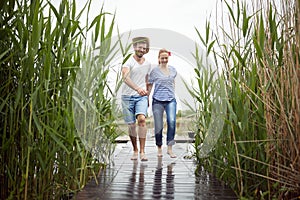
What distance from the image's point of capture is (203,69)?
9.12 ft

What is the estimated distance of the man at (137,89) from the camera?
10.7 feet

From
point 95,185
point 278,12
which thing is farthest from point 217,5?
point 95,185

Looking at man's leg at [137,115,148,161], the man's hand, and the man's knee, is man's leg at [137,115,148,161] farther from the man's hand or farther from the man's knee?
the man's hand

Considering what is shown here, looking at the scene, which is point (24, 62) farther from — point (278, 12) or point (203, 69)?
point (203, 69)

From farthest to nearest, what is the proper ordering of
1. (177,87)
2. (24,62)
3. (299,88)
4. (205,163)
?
(177,87), (205,163), (24,62), (299,88)

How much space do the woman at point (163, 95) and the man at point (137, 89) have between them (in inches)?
4.3

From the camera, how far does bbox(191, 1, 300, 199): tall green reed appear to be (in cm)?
150

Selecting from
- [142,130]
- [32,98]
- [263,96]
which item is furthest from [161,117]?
[32,98]

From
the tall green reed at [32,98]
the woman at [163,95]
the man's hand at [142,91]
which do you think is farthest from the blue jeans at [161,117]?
the tall green reed at [32,98]

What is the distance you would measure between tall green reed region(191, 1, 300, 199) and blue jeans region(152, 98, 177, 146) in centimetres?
137

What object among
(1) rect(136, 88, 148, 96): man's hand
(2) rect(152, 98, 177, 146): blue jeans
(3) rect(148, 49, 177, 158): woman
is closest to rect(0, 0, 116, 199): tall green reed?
(1) rect(136, 88, 148, 96): man's hand

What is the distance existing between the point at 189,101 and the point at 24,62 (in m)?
1.87

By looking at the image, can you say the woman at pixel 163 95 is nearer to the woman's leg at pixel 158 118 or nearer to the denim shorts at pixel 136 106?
the woman's leg at pixel 158 118

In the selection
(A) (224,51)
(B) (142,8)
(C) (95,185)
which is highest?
(B) (142,8)
